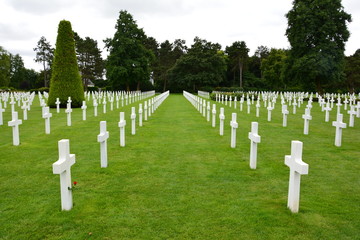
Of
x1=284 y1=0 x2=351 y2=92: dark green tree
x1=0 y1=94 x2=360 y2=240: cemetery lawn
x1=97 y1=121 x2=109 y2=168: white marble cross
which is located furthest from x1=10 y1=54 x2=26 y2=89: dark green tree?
x1=97 y1=121 x2=109 y2=168: white marble cross

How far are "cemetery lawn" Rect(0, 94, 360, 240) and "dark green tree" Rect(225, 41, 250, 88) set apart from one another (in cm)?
7189

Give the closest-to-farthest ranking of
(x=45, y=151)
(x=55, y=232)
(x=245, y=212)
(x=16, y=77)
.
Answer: (x=55, y=232) → (x=245, y=212) → (x=45, y=151) → (x=16, y=77)

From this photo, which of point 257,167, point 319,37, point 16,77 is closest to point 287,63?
point 319,37

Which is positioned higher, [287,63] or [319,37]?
[319,37]

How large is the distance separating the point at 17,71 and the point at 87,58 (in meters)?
34.4

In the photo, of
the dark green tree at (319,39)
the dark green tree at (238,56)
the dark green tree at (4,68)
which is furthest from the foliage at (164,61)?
the dark green tree at (319,39)

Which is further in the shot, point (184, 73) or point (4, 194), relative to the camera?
point (184, 73)

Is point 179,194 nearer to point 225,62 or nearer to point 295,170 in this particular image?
point 295,170

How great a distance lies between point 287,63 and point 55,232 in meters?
37.4

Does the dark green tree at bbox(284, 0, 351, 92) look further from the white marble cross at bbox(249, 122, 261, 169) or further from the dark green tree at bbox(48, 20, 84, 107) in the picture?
the white marble cross at bbox(249, 122, 261, 169)

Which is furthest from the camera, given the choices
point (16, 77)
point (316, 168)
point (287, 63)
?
point (16, 77)

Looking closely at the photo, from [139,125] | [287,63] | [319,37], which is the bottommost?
[139,125]

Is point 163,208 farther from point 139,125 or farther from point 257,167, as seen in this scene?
point 139,125

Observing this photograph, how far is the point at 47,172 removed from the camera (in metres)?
6.12
